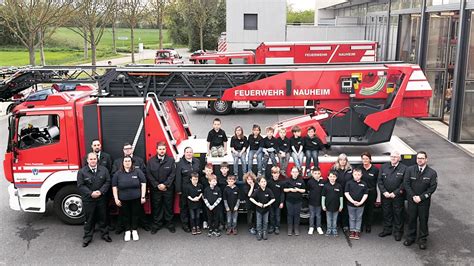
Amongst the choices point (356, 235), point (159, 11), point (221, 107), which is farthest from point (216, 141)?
point (159, 11)

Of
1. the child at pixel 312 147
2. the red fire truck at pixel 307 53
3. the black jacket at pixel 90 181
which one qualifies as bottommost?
the black jacket at pixel 90 181

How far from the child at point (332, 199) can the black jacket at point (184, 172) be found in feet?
7.84

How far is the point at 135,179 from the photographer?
898cm

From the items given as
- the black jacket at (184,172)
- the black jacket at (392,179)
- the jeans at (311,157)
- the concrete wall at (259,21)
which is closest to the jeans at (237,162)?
the black jacket at (184,172)

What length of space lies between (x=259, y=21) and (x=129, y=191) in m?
28.0

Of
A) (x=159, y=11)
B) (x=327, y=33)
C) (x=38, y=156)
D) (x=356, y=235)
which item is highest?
(x=159, y=11)

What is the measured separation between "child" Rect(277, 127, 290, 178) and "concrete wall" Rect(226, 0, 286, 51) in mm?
26184

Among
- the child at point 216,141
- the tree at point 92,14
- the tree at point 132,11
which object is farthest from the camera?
the tree at point 132,11

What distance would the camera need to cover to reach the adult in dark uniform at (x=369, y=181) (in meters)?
9.21

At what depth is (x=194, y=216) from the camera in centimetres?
948

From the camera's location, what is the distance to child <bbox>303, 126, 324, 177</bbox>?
970 centimetres

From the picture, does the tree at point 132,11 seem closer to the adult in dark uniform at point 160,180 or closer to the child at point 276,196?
Answer: the adult in dark uniform at point 160,180

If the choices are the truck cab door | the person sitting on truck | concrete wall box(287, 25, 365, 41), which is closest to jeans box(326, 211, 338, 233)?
the person sitting on truck

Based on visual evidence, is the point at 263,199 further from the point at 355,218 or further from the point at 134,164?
the point at 134,164
